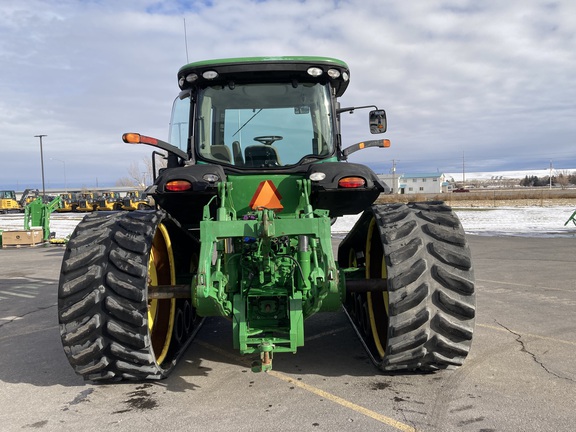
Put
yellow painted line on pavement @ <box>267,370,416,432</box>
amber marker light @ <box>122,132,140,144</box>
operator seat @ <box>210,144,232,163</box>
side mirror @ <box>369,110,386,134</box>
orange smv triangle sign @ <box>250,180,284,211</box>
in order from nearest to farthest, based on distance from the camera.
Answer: yellow painted line on pavement @ <box>267,370,416,432</box> < amber marker light @ <box>122,132,140,144</box> < orange smv triangle sign @ <box>250,180,284,211</box> < operator seat @ <box>210,144,232,163</box> < side mirror @ <box>369,110,386,134</box>

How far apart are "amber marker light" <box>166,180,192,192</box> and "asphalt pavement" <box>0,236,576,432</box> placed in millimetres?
1650

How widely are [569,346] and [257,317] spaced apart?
10.7ft

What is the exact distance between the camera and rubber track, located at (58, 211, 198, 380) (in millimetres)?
3562

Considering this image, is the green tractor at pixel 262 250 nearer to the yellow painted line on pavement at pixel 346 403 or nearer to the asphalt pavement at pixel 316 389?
the asphalt pavement at pixel 316 389

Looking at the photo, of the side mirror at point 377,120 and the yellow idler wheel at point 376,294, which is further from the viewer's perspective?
the side mirror at point 377,120

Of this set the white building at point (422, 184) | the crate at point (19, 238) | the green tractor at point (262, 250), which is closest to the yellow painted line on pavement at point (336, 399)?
the green tractor at point (262, 250)

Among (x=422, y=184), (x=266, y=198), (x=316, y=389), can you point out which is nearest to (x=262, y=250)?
(x=266, y=198)

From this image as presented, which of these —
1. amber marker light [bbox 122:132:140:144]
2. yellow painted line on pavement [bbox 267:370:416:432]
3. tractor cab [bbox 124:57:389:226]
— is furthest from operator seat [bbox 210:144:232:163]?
yellow painted line on pavement [bbox 267:370:416:432]

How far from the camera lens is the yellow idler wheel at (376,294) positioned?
4551 millimetres

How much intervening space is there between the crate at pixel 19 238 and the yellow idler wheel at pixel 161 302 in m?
16.4

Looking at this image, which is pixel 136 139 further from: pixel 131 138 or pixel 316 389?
pixel 316 389

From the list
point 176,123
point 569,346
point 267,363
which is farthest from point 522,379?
point 176,123

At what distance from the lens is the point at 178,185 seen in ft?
13.5

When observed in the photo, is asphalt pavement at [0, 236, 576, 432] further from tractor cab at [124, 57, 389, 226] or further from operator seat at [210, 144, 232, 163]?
operator seat at [210, 144, 232, 163]
